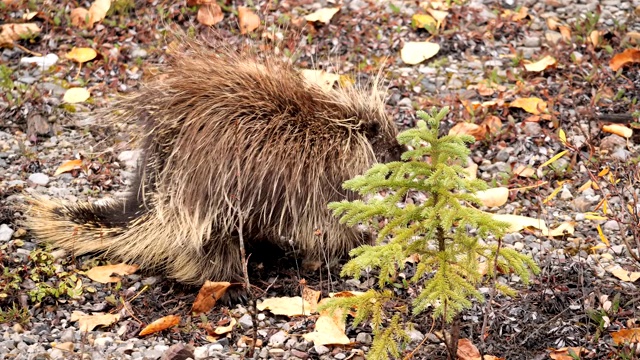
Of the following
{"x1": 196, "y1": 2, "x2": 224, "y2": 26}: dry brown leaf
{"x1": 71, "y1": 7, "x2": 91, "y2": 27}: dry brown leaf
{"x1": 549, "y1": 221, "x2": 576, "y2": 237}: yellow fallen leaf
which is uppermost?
{"x1": 71, "y1": 7, "x2": 91, "y2": 27}: dry brown leaf

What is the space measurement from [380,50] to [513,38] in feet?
3.44

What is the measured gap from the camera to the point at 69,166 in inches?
218

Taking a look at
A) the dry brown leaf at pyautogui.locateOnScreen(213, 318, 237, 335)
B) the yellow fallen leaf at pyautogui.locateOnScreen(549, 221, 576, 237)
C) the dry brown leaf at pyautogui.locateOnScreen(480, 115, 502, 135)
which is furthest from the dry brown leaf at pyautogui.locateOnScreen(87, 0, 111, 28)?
the yellow fallen leaf at pyautogui.locateOnScreen(549, 221, 576, 237)

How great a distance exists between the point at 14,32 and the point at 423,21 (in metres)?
3.35

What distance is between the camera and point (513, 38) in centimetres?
647

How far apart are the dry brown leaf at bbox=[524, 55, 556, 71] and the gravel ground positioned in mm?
78

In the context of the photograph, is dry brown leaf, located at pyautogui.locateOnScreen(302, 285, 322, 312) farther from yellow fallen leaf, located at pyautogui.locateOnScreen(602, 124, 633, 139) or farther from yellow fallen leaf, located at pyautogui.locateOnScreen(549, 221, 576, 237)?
yellow fallen leaf, located at pyautogui.locateOnScreen(602, 124, 633, 139)

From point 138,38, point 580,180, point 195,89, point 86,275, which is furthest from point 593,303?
point 138,38

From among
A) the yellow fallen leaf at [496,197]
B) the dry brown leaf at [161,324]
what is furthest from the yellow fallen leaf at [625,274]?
the dry brown leaf at [161,324]

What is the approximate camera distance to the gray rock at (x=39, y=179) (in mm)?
5387

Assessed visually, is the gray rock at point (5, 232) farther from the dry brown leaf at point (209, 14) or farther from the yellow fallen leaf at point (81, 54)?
the dry brown leaf at point (209, 14)

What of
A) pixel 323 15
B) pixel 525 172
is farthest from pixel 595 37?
pixel 323 15

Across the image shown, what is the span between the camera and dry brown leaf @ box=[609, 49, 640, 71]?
595 centimetres

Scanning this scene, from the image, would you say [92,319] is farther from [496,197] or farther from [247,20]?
[247,20]
